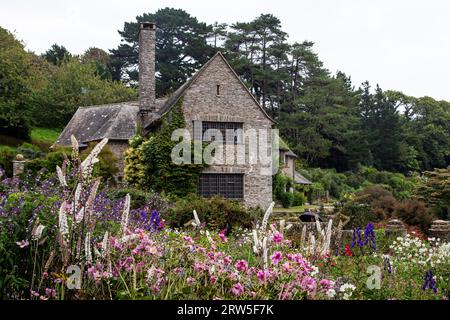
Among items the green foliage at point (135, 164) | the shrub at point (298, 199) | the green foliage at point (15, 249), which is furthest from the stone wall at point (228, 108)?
the green foliage at point (15, 249)

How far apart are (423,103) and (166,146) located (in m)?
60.1

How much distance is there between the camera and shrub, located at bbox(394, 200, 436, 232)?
2009 centimetres

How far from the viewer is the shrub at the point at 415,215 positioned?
65.9ft

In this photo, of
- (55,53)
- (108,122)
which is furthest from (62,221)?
(55,53)

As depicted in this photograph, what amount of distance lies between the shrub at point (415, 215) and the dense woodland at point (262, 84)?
109 feet

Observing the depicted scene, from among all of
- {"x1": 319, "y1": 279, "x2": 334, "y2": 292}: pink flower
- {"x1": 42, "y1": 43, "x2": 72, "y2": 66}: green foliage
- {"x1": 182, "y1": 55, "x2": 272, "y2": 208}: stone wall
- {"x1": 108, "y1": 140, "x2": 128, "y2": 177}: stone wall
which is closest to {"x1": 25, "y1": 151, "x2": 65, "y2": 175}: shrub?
{"x1": 108, "y1": 140, "x2": 128, "y2": 177}: stone wall

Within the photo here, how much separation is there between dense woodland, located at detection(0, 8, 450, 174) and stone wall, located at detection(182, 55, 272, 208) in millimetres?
25499

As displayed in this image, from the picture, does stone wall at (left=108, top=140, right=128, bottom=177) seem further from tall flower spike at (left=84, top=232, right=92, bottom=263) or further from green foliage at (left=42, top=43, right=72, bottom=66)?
green foliage at (left=42, top=43, right=72, bottom=66)

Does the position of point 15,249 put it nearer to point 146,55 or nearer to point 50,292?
point 50,292

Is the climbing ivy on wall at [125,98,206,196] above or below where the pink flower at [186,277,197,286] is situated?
above

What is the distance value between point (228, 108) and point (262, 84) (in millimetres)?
32876

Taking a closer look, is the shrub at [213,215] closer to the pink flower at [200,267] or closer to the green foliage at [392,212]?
the green foliage at [392,212]

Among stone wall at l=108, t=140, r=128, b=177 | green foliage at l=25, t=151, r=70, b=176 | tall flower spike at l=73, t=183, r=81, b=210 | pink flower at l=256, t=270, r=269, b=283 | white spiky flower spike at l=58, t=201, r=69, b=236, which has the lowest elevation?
pink flower at l=256, t=270, r=269, b=283
